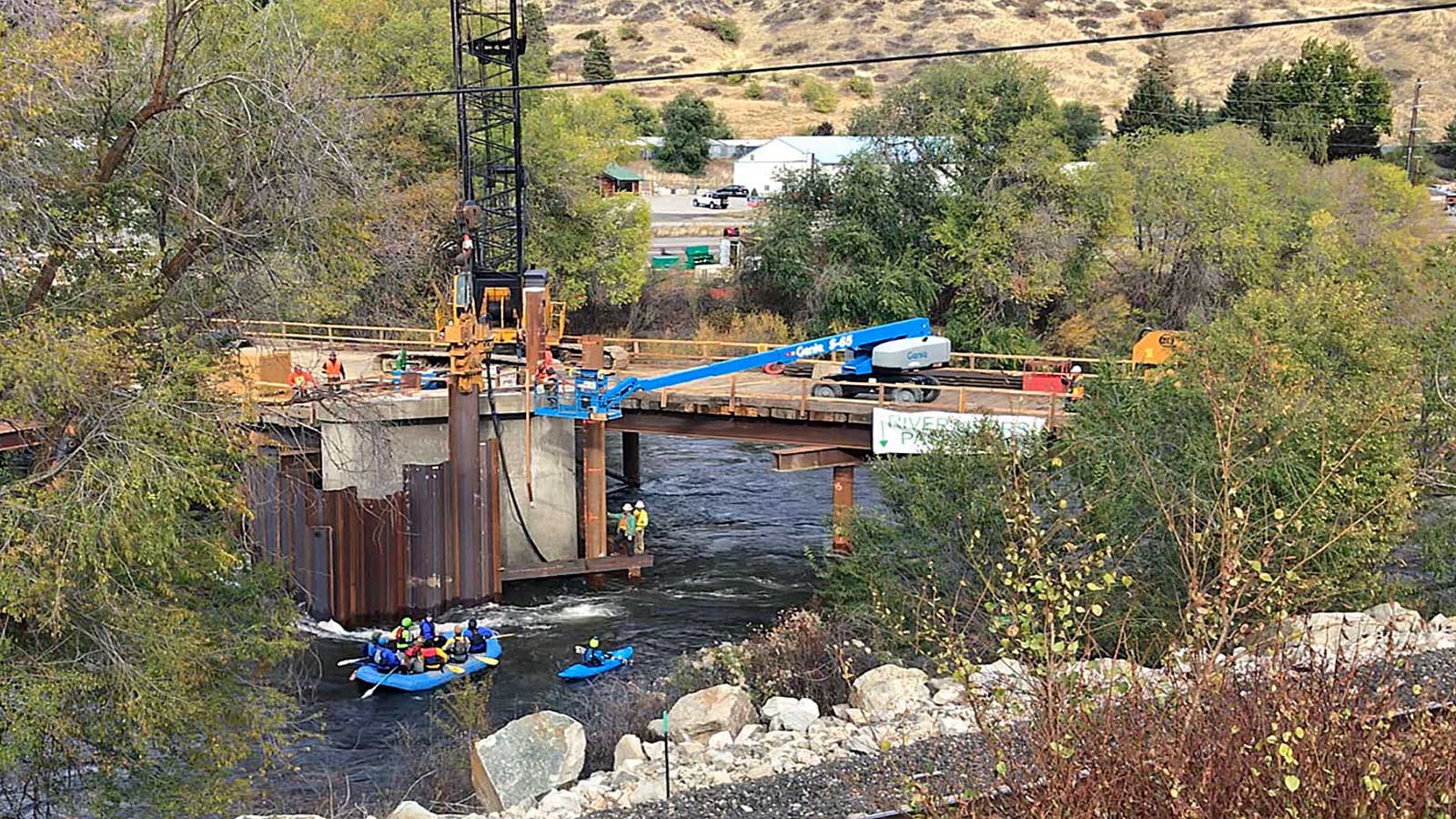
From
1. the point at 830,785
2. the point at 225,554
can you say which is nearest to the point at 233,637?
the point at 225,554

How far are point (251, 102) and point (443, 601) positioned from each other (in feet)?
50.6

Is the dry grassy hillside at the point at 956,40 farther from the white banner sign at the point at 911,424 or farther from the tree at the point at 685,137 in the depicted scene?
the white banner sign at the point at 911,424

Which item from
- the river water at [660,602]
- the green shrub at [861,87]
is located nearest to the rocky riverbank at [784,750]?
the river water at [660,602]

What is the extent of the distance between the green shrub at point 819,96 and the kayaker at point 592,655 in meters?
82.7

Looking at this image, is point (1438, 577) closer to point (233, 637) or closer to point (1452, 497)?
point (1452, 497)

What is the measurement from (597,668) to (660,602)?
4.62 m

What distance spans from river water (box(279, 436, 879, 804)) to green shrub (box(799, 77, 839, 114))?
221 ft

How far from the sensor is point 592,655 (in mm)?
22094

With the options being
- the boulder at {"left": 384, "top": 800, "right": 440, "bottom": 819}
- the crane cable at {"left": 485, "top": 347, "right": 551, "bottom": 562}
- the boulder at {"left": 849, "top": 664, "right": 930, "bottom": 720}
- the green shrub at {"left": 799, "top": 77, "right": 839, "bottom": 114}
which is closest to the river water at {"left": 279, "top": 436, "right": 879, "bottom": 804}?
the crane cable at {"left": 485, "top": 347, "right": 551, "bottom": 562}

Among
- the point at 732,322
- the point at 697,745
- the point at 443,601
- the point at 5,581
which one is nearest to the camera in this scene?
the point at 5,581

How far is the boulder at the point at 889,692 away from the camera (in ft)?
44.1

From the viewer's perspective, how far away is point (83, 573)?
35.0ft

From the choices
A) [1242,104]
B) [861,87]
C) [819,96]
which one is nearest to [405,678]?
[1242,104]

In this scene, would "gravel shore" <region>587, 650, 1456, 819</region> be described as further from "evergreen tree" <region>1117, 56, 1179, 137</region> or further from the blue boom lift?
"evergreen tree" <region>1117, 56, 1179, 137</region>
